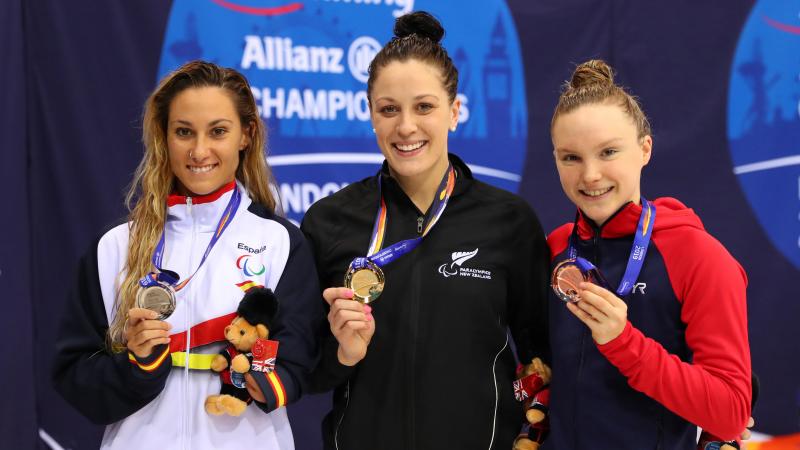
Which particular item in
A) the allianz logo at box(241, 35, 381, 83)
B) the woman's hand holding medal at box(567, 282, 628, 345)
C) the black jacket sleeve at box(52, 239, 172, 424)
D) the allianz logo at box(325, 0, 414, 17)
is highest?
the allianz logo at box(325, 0, 414, 17)

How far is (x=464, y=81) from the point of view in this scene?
4.09m

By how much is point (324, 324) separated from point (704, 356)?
3.34 ft

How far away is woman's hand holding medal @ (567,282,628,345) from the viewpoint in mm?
1794

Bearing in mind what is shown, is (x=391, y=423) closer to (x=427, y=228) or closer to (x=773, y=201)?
(x=427, y=228)

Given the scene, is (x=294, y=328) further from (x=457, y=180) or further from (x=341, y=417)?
(x=457, y=180)

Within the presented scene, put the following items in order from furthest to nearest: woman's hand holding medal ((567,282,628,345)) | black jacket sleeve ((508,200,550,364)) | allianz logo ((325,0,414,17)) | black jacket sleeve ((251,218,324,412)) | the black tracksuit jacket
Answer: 1. allianz logo ((325,0,414,17))
2. black jacket sleeve ((508,200,550,364))
3. the black tracksuit jacket
4. black jacket sleeve ((251,218,324,412))
5. woman's hand holding medal ((567,282,628,345))

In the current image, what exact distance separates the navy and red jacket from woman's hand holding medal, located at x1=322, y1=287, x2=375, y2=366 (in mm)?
530

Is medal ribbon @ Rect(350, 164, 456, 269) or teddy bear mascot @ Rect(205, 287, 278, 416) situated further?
medal ribbon @ Rect(350, 164, 456, 269)

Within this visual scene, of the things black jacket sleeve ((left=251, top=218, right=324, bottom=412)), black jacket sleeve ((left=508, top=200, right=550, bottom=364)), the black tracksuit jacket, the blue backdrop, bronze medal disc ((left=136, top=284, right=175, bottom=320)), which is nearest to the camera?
bronze medal disc ((left=136, top=284, right=175, bottom=320))

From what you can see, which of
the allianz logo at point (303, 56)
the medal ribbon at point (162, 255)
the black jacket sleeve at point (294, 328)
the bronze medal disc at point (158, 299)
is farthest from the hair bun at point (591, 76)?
the allianz logo at point (303, 56)

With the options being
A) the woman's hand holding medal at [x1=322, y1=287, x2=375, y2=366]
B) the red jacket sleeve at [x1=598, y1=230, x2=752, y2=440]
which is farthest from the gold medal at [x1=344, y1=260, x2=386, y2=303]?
the red jacket sleeve at [x1=598, y1=230, x2=752, y2=440]

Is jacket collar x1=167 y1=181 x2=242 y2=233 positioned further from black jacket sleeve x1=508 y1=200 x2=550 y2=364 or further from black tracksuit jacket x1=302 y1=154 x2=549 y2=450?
black jacket sleeve x1=508 y1=200 x2=550 y2=364

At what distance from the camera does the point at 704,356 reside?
6.14 feet

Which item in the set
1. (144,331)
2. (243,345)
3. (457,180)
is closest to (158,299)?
(144,331)
